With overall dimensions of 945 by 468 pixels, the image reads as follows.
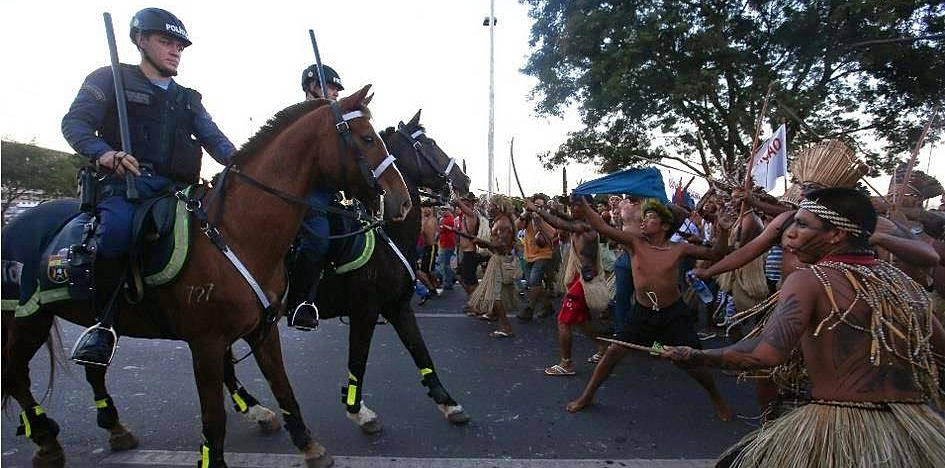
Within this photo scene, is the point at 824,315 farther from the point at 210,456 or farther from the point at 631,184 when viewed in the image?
the point at 631,184

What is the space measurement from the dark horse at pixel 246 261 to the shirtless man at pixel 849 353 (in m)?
2.03

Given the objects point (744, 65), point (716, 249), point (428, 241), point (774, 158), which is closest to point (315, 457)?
point (716, 249)

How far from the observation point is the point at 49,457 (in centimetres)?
352

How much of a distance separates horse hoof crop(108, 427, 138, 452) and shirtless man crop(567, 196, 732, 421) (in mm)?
3164

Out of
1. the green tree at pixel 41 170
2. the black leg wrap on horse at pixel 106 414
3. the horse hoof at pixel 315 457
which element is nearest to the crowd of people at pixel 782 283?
the horse hoof at pixel 315 457

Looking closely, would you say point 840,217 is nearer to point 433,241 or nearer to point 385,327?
point 385,327

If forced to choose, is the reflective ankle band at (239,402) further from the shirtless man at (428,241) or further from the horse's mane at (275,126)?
the shirtless man at (428,241)

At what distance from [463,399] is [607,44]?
1266 cm

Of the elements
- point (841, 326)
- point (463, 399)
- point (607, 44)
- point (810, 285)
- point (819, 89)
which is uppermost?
point (607, 44)

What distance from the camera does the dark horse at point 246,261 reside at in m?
3.01

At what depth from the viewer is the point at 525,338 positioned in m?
7.44

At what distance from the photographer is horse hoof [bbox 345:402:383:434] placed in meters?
4.11

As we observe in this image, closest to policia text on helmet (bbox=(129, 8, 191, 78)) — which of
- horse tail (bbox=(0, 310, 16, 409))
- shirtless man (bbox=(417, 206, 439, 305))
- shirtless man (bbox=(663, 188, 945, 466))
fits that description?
horse tail (bbox=(0, 310, 16, 409))

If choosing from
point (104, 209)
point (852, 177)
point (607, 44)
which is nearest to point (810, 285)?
point (852, 177)
